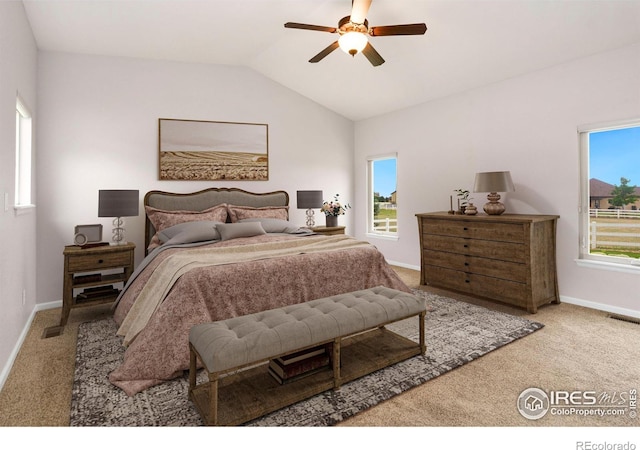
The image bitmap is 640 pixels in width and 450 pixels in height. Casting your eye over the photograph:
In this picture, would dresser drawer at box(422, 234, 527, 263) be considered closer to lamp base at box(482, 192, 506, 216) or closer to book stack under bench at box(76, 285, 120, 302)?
lamp base at box(482, 192, 506, 216)

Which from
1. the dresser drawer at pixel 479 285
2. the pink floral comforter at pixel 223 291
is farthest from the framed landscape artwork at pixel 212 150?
the dresser drawer at pixel 479 285

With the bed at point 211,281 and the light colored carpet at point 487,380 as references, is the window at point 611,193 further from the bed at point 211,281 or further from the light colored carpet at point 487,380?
the bed at point 211,281

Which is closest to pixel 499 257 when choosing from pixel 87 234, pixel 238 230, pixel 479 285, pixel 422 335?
pixel 479 285

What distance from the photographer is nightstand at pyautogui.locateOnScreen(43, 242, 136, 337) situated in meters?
3.38

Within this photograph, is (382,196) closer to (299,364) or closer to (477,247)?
(477,247)

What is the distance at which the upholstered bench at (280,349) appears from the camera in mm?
1800

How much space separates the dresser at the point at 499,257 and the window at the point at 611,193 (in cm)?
37

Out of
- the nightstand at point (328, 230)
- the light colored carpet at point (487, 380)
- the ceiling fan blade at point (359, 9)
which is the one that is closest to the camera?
Answer: the light colored carpet at point (487, 380)

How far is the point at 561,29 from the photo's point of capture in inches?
127

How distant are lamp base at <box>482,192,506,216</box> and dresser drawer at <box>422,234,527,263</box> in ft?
1.20

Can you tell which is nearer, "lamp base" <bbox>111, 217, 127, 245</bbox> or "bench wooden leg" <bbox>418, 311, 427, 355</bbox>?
"bench wooden leg" <bbox>418, 311, 427, 355</bbox>

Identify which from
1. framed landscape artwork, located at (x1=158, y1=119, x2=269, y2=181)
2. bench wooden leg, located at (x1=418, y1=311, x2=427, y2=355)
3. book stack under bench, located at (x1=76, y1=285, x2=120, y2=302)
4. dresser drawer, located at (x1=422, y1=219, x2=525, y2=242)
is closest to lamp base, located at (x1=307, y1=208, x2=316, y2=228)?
framed landscape artwork, located at (x1=158, y1=119, x2=269, y2=181)
